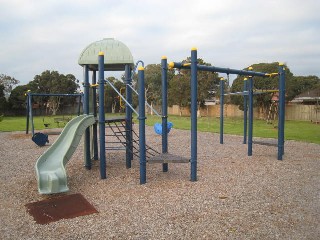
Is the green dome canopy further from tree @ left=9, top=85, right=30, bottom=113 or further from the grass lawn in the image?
tree @ left=9, top=85, right=30, bottom=113

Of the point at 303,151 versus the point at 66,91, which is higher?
the point at 66,91

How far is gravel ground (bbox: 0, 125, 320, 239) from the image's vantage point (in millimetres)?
3465

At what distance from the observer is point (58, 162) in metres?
5.45

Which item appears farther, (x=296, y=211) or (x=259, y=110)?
(x=259, y=110)

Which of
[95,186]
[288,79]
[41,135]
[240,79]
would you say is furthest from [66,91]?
[95,186]

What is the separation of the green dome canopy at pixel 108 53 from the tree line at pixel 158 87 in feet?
61.6

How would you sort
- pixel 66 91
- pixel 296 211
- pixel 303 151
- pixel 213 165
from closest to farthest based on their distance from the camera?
pixel 296 211 < pixel 213 165 < pixel 303 151 < pixel 66 91

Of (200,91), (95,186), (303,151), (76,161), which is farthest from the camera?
(200,91)

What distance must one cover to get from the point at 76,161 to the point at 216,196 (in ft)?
14.8

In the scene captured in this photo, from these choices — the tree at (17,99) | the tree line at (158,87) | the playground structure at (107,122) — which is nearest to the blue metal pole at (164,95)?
the playground structure at (107,122)

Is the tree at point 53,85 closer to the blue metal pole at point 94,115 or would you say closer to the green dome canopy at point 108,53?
the blue metal pole at point 94,115

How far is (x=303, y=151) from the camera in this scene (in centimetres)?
912

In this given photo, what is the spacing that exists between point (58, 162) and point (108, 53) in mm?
2733

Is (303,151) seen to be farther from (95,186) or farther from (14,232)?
(14,232)
